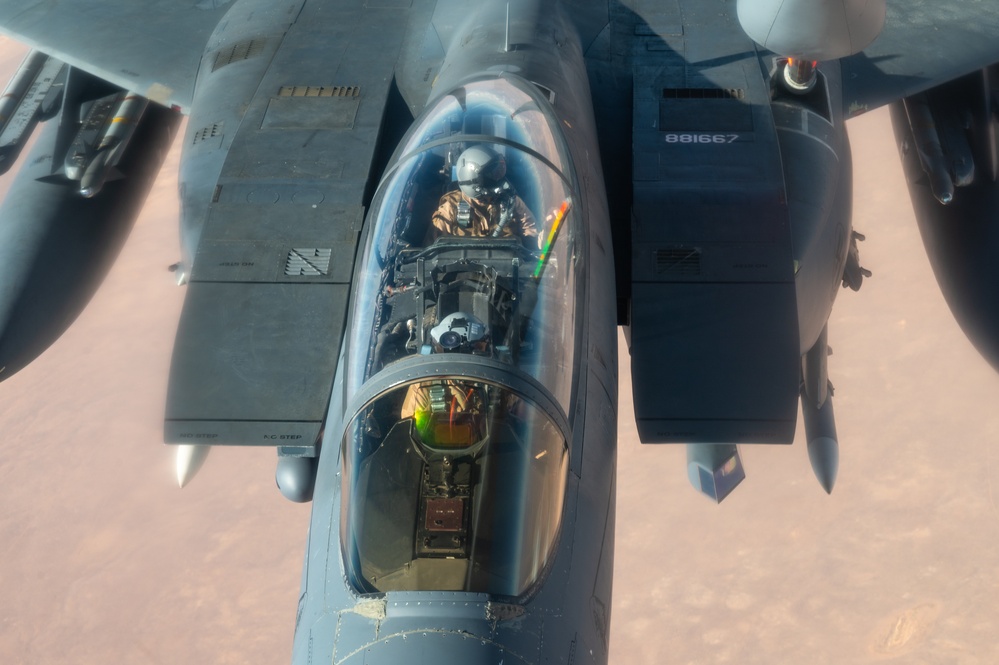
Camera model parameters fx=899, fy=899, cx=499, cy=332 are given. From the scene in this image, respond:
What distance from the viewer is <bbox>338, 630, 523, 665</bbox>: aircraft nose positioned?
13.4 feet

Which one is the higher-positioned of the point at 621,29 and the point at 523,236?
the point at 621,29

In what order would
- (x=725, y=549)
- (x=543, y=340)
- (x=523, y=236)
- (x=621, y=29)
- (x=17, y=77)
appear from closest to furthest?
(x=543, y=340), (x=523, y=236), (x=621, y=29), (x=17, y=77), (x=725, y=549)

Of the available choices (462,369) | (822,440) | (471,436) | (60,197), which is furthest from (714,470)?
(60,197)

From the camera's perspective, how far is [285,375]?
6941mm

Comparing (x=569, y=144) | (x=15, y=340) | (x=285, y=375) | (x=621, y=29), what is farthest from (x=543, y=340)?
(x=15, y=340)

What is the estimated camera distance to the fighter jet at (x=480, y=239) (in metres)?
4.77

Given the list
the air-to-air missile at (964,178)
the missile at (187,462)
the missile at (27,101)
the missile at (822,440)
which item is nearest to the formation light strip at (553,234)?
the missile at (187,462)

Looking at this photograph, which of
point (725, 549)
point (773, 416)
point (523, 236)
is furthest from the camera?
point (725, 549)

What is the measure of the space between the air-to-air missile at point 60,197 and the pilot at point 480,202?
5764 mm

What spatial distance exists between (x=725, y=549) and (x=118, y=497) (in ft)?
31.2

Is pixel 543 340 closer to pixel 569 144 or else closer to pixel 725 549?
pixel 569 144

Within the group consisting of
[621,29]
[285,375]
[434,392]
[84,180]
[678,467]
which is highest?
[621,29]

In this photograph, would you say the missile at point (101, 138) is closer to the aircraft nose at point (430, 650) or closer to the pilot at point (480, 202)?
the pilot at point (480, 202)

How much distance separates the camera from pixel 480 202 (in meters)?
6.04
